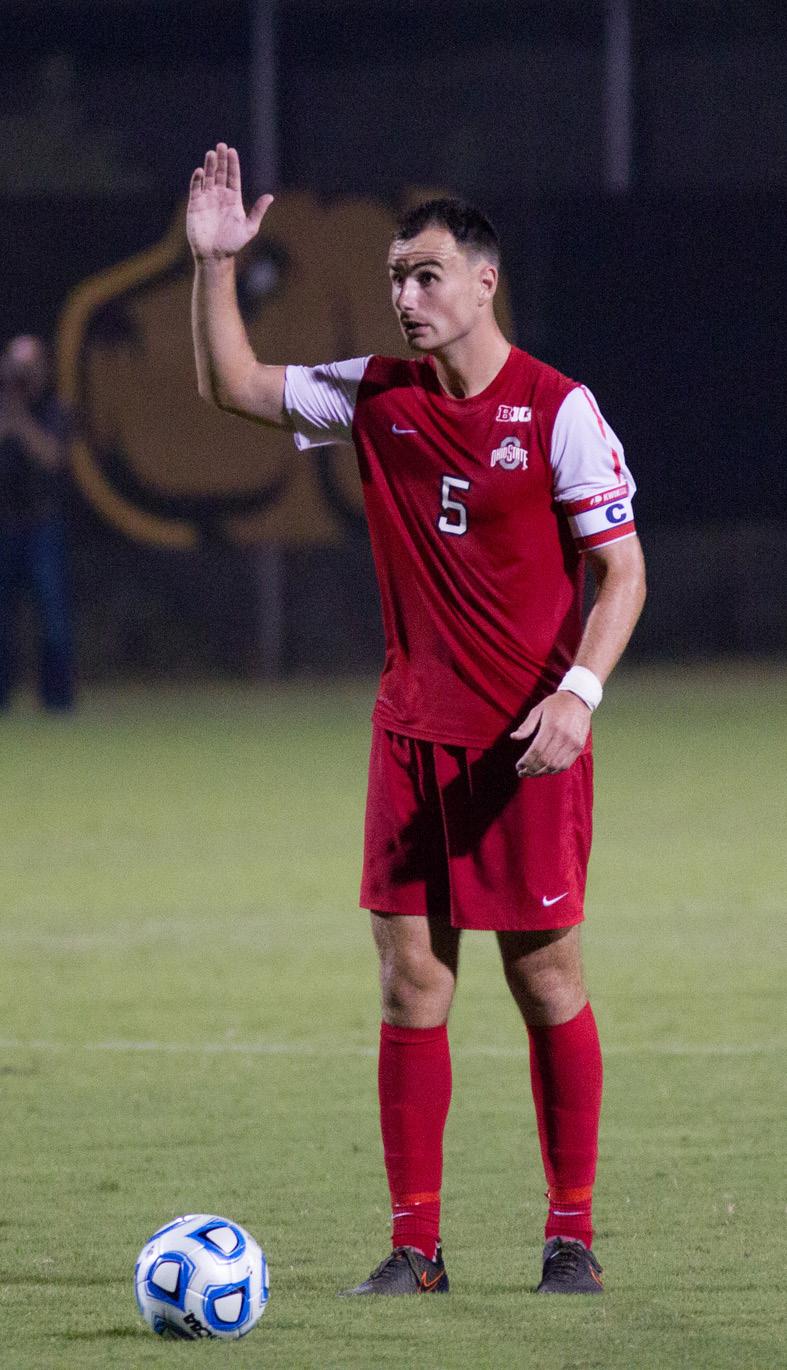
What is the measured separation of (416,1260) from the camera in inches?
182

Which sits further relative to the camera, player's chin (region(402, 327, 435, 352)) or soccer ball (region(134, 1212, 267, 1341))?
player's chin (region(402, 327, 435, 352))

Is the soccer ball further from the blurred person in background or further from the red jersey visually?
the blurred person in background

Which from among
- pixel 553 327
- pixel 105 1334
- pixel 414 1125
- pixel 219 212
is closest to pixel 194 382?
pixel 553 327

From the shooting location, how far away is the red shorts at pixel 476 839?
459cm

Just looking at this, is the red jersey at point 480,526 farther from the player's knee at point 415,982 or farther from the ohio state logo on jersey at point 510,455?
the player's knee at point 415,982

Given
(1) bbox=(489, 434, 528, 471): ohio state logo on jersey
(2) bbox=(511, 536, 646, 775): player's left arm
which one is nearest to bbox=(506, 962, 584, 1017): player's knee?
(2) bbox=(511, 536, 646, 775): player's left arm

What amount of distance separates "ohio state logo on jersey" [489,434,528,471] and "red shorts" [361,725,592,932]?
515 mm

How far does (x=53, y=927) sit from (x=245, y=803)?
342 cm

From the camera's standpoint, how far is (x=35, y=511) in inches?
669

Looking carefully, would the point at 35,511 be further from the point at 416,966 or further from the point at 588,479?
the point at 588,479

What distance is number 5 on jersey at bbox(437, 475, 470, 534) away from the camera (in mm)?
4625

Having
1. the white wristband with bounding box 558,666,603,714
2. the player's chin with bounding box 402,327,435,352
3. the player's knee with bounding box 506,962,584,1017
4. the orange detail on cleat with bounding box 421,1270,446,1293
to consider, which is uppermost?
the player's chin with bounding box 402,327,435,352

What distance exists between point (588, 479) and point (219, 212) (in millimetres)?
913

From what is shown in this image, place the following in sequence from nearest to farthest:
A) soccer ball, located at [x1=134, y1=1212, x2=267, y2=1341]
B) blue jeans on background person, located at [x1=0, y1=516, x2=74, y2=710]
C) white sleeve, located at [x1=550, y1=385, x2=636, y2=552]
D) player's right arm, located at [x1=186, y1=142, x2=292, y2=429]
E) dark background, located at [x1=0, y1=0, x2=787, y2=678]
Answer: soccer ball, located at [x1=134, y1=1212, x2=267, y2=1341] → white sleeve, located at [x1=550, y1=385, x2=636, y2=552] → player's right arm, located at [x1=186, y1=142, x2=292, y2=429] → blue jeans on background person, located at [x1=0, y1=516, x2=74, y2=710] → dark background, located at [x1=0, y1=0, x2=787, y2=678]
